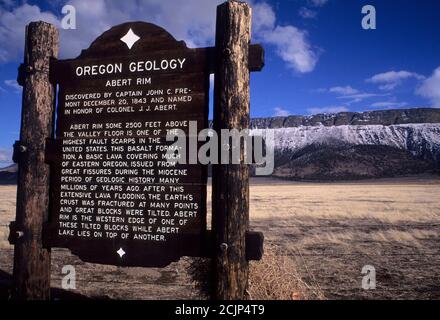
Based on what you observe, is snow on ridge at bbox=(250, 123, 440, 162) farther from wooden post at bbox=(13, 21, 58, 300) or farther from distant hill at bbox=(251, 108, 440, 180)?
wooden post at bbox=(13, 21, 58, 300)

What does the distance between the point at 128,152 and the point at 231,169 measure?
A: 119 centimetres

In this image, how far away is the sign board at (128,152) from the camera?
13.7ft

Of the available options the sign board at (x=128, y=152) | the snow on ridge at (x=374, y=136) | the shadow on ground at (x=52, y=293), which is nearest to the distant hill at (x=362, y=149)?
the snow on ridge at (x=374, y=136)

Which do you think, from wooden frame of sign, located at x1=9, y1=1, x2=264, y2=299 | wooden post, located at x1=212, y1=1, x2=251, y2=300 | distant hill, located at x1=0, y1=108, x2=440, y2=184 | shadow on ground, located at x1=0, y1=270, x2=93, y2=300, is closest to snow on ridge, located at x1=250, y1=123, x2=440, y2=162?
distant hill, located at x1=0, y1=108, x2=440, y2=184

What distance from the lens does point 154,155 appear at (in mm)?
4246

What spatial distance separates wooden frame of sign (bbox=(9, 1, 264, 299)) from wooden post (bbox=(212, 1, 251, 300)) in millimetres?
10

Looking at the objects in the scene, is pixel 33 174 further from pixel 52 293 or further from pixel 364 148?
pixel 364 148

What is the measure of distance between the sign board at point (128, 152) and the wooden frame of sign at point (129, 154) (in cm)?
1

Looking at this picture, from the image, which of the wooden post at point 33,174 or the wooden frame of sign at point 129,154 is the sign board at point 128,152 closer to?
the wooden frame of sign at point 129,154

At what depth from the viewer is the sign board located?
13.7 feet
